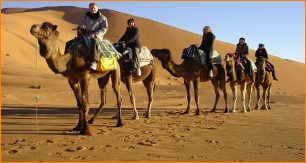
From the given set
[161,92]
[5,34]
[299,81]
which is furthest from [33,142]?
[299,81]

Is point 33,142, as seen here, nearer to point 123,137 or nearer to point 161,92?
point 123,137

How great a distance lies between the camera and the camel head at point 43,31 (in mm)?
6556

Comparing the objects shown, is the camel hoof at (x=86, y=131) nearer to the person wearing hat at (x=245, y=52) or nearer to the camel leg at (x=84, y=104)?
the camel leg at (x=84, y=104)

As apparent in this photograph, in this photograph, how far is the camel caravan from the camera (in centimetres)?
714

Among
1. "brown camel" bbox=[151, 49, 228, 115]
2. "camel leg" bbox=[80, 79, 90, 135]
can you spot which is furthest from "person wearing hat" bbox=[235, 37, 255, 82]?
"camel leg" bbox=[80, 79, 90, 135]

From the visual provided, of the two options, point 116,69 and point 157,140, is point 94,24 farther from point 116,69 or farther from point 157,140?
point 157,140

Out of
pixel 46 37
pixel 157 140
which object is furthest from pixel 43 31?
pixel 157 140

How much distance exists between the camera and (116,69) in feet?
28.8

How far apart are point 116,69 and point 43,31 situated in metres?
2.42

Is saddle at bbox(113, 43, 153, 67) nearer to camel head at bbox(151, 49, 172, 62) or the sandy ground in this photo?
camel head at bbox(151, 49, 172, 62)

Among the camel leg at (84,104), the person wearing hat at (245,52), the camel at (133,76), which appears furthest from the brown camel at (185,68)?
the camel leg at (84,104)

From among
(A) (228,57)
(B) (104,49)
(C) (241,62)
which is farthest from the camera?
(C) (241,62)

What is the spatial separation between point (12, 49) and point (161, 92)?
21202 mm

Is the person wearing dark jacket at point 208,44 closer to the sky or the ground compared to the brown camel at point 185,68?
closer to the sky
